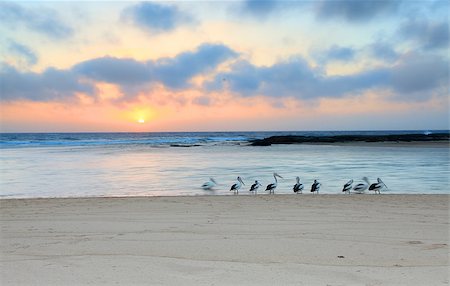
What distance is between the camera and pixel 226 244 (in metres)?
5.59

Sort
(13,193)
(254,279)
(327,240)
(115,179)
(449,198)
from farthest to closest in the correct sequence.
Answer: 1. (115,179)
2. (13,193)
3. (449,198)
4. (327,240)
5. (254,279)

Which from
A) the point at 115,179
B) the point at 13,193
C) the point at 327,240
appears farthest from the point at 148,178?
the point at 327,240

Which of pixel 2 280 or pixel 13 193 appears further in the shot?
pixel 13 193

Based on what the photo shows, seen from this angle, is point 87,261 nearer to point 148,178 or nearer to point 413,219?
point 413,219

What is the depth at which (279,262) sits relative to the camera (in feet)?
15.8

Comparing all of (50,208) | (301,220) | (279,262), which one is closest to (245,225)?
(301,220)

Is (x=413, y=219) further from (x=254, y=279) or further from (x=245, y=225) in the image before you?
(x=254, y=279)

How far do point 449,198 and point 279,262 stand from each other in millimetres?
6620

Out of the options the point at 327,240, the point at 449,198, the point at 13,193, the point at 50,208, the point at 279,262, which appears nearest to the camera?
the point at 279,262

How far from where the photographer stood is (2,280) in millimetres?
4301

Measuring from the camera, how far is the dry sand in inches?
172

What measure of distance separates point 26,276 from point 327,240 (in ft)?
11.5

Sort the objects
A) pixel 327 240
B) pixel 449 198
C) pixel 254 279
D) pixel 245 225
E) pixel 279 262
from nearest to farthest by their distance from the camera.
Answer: pixel 254 279
pixel 279 262
pixel 327 240
pixel 245 225
pixel 449 198

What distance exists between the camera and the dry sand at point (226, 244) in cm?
437
